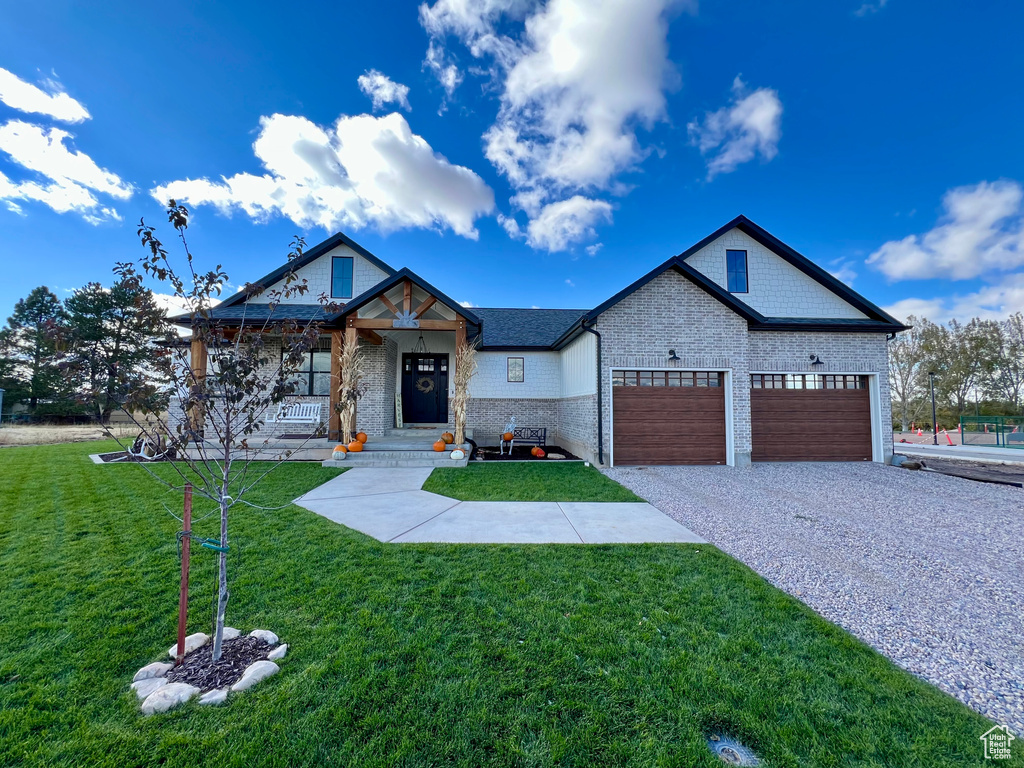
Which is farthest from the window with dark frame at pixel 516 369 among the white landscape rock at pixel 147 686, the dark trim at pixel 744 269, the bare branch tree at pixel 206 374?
the white landscape rock at pixel 147 686

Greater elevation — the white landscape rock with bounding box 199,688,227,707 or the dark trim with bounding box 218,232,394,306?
the dark trim with bounding box 218,232,394,306

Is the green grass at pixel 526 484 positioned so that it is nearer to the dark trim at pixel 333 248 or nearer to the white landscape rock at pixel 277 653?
the white landscape rock at pixel 277 653

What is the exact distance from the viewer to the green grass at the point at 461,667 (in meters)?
1.88

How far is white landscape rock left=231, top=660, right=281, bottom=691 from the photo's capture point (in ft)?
7.29

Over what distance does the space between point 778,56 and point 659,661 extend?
14675 mm

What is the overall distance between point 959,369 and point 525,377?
34526 mm

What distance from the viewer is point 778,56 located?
10.4 m

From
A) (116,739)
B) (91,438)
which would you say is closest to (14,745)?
(116,739)

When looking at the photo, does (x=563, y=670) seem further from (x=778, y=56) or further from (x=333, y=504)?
(x=778, y=56)

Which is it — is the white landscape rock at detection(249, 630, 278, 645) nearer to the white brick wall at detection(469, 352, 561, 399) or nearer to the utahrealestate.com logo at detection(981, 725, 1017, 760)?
the utahrealestate.com logo at detection(981, 725, 1017, 760)

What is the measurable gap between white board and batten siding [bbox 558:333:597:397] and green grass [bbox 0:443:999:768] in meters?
6.71

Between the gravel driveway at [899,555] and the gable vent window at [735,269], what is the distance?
5.95 metres

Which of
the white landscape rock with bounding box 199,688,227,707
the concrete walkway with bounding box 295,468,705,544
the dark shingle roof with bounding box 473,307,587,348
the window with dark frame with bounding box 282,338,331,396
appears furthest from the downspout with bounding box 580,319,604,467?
the white landscape rock with bounding box 199,688,227,707

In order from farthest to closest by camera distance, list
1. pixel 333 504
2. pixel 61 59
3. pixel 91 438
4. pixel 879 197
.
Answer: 1. pixel 91 438
2. pixel 879 197
3. pixel 61 59
4. pixel 333 504
